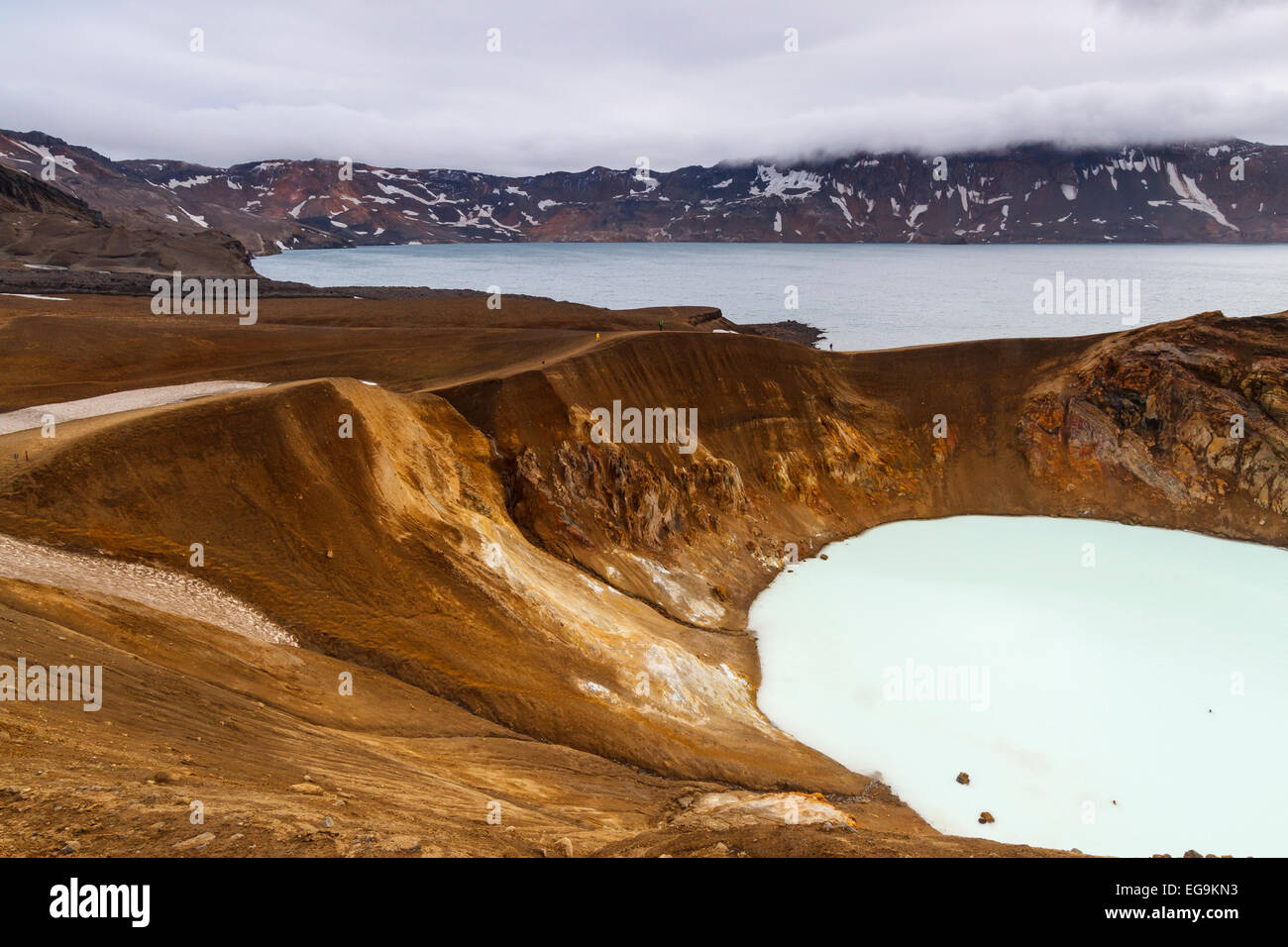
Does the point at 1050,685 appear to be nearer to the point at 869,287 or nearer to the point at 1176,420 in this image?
the point at 1176,420

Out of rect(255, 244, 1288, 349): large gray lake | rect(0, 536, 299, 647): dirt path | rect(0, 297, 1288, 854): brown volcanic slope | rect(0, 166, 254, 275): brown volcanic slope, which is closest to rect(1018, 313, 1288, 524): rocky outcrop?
rect(0, 297, 1288, 854): brown volcanic slope

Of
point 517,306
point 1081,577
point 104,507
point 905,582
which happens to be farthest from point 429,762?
point 517,306

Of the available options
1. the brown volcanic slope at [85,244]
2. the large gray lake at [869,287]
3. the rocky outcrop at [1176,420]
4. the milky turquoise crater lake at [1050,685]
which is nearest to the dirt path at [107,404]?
the milky turquoise crater lake at [1050,685]

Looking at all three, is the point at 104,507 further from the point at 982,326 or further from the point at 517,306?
the point at 982,326

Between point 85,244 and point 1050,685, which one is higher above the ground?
point 85,244

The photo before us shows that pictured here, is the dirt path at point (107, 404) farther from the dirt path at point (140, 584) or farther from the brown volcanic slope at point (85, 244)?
the brown volcanic slope at point (85, 244)

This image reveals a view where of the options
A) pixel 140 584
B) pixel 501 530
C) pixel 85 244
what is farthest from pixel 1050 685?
pixel 85 244
